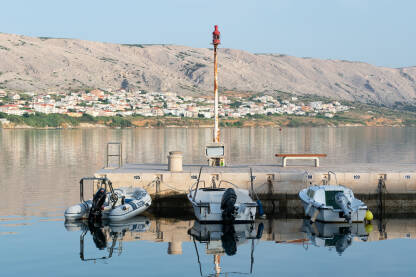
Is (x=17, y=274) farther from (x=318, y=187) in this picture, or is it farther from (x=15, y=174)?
(x=15, y=174)

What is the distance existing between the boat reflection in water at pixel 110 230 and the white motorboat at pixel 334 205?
8.58 m

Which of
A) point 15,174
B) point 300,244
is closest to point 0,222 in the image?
point 300,244

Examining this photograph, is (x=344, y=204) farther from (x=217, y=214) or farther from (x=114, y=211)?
(x=114, y=211)

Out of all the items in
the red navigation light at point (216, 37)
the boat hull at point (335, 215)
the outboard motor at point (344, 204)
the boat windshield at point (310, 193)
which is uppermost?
the red navigation light at point (216, 37)

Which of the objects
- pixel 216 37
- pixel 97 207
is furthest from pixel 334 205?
pixel 216 37

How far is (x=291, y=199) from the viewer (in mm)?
34000

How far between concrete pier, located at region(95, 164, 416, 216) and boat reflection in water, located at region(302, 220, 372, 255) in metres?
2.67

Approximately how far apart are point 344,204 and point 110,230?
11.7 meters

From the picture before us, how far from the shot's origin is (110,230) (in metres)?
29.3

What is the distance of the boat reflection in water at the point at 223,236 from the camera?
25.1m

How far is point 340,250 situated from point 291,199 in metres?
8.78

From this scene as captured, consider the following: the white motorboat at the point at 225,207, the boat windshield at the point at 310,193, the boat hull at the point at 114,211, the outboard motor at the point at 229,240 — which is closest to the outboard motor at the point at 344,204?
the boat windshield at the point at 310,193

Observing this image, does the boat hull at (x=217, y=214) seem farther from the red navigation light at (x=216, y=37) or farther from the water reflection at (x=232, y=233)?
the red navigation light at (x=216, y=37)

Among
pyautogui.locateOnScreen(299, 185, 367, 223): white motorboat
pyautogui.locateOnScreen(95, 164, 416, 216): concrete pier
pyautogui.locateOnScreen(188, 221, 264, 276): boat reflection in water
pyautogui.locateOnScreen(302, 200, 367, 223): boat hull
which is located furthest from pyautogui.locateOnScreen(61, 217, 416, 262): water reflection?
pyautogui.locateOnScreen(95, 164, 416, 216): concrete pier
